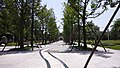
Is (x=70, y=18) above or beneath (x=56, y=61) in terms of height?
above

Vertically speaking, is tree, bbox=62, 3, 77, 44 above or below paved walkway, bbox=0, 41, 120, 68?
above

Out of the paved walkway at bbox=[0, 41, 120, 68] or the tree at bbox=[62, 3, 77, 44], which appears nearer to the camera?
the paved walkway at bbox=[0, 41, 120, 68]

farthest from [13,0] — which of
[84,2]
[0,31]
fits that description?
[0,31]

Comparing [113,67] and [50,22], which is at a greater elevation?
[50,22]

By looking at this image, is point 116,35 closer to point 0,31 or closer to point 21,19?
point 0,31

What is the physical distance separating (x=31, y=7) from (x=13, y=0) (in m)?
4.21

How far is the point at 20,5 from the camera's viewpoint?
33.7 meters

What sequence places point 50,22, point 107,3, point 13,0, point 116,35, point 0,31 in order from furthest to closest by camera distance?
1. point 116,35
2. point 50,22
3. point 0,31
4. point 13,0
5. point 107,3

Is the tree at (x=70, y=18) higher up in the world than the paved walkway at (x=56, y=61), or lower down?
higher up

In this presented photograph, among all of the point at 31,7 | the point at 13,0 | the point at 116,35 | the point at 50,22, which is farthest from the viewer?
the point at 116,35

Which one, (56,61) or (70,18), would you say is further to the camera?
(70,18)

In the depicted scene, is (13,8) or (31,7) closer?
(13,8)

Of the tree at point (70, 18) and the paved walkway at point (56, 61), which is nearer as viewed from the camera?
the paved walkway at point (56, 61)

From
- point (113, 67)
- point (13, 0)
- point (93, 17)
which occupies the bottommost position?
point (113, 67)
